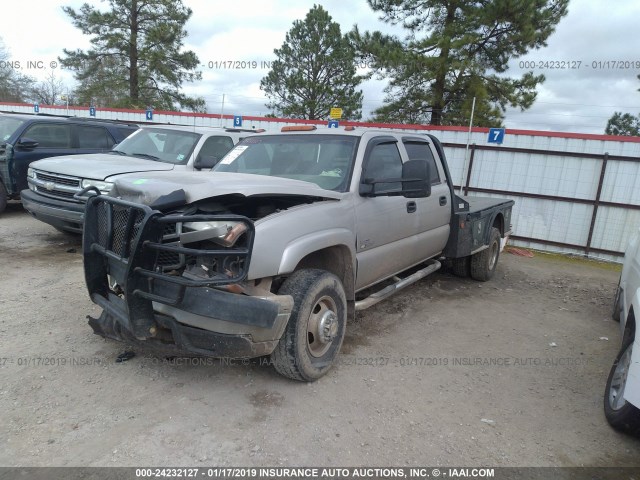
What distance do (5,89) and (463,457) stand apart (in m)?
45.4

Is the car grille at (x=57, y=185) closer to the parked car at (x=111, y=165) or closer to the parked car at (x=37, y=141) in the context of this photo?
the parked car at (x=111, y=165)

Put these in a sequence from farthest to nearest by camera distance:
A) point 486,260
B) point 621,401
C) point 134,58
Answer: point 134,58 → point 486,260 → point 621,401

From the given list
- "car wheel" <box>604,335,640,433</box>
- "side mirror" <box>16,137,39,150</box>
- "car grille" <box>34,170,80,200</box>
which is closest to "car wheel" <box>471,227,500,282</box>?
"car wheel" <box>604,335,640,433</box>

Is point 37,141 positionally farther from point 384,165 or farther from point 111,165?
point 384,165

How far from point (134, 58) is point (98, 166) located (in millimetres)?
21047

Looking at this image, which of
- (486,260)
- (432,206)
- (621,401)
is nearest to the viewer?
(621,401)

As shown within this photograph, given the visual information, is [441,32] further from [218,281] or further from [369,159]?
[218,281]

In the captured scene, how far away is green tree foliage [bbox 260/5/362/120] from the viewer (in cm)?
2473

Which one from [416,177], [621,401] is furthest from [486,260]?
[621,401]

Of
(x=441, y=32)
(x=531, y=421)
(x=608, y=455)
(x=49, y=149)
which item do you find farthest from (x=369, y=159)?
(x=441, y=32)

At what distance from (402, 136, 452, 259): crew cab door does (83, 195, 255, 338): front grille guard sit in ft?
8.72

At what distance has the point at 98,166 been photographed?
20.9ft

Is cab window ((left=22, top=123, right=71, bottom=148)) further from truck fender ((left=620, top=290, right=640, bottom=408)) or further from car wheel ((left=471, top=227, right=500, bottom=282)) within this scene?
truck fender ((left=620, top=290, right=640, bottom=408))

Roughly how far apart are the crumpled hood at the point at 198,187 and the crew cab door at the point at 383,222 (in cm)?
64
